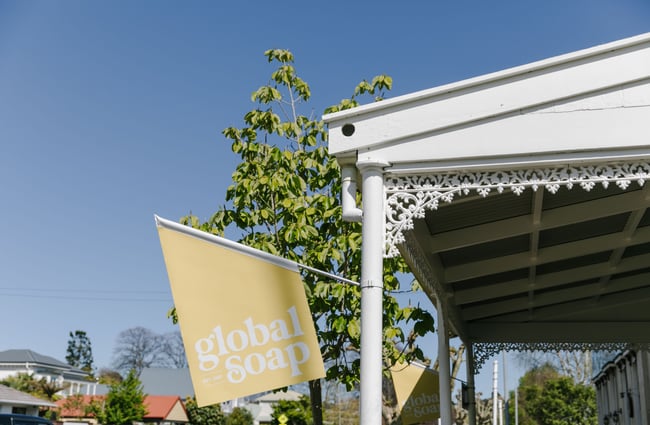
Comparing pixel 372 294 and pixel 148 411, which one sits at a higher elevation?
pixel 148 411

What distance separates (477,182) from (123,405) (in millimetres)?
40074

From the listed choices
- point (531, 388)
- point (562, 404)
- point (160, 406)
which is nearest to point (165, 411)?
point (160, 406)

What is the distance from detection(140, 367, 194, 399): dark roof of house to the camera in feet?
248

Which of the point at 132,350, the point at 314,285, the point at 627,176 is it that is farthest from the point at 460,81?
the point at 132,350

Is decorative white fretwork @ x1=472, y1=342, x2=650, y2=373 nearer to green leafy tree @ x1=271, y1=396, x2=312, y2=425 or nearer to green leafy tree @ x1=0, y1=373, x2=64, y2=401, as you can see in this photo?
green leafy tree @ x1=271, y1=396, x2=312, y2=425

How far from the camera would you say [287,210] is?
889cm

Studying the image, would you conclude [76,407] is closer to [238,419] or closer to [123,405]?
[123,405]

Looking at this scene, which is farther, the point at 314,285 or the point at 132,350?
the point at 132,350

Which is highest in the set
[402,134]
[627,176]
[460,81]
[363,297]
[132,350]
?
[132,350]

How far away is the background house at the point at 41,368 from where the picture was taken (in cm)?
7469

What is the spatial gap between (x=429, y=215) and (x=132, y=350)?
90943mm

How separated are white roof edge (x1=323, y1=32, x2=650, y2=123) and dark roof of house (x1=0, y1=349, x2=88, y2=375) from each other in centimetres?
7740

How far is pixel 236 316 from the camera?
4.79 m

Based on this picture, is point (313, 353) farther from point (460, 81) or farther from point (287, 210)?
point (287, 210)
